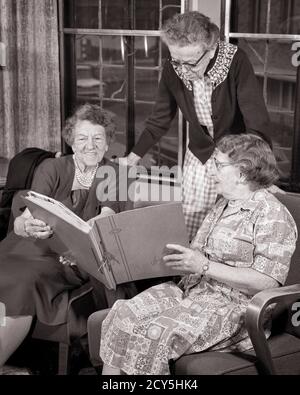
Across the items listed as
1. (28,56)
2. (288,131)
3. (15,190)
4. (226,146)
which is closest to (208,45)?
(226,146)

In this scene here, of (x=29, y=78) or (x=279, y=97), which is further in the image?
(x=279, y=97)

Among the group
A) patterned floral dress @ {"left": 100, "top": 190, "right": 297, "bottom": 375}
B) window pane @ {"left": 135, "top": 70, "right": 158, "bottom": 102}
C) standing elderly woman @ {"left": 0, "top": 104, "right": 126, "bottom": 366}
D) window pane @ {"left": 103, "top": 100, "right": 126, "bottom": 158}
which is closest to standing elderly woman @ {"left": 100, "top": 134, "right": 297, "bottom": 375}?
patterned floral dress @ {"left": 100, "top": 190, "right": 297, "bottom": 375}

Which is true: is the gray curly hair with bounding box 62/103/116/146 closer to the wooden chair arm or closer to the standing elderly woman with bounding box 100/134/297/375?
the standing elderly woman with bounding box 100/134/297/375

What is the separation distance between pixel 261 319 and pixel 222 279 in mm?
221

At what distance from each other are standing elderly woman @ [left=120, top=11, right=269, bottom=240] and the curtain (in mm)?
1129

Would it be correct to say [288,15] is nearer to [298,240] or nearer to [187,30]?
[187,30]

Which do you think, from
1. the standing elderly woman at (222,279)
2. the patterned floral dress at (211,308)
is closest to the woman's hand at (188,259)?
the standing elderly woman at (222,279)

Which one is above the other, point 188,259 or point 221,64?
point 221,64

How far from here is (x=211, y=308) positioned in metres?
2.35

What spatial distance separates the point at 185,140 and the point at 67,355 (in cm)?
166

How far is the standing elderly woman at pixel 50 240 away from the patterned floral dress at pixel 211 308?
0.45 meters

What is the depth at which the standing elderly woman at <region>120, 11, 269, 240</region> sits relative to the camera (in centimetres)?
286

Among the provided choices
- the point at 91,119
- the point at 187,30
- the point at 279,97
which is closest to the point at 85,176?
the point at 91,119

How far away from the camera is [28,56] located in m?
4.20
